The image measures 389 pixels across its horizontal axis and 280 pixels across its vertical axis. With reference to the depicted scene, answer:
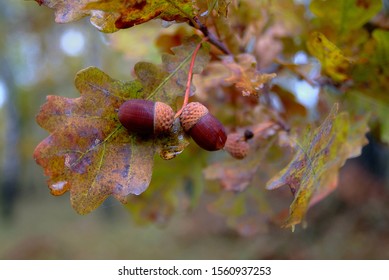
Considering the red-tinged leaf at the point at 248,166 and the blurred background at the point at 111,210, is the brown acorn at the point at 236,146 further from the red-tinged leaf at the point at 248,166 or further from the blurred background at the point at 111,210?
the blurred background at the point at 111,210

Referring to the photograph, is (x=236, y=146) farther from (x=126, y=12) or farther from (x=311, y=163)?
(x=126, y=12)

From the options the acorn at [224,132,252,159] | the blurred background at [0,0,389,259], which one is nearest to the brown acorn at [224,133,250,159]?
the acorn at [224,132,252,159]

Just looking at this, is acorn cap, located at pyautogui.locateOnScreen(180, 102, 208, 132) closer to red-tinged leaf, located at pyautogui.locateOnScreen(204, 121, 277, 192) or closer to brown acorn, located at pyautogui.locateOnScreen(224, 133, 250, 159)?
brown acorn, located at pyautogui.locateOnScreen(224, 133, 250, 159)

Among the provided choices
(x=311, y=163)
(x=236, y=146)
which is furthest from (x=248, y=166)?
(x=311, y=163)

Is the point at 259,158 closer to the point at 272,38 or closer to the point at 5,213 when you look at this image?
the point at 272,38

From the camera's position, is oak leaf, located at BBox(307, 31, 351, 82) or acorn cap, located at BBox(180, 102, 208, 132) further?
oak leaf, located at BBox(307, 31, 351, 82)

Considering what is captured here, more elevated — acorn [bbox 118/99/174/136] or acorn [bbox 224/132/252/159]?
acorn [bbox 118/99/174/136]

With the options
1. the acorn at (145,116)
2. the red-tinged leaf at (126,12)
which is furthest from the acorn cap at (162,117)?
the red-tinged leaf at (126,12)

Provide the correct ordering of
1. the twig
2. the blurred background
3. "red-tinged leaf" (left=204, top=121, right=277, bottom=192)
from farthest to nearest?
1. the blurred background
2. "red-tinged leaf" (left=204, top=121, right=277, bottom=192)
3. the twig

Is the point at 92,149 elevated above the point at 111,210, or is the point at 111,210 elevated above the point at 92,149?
the point at 92,149
